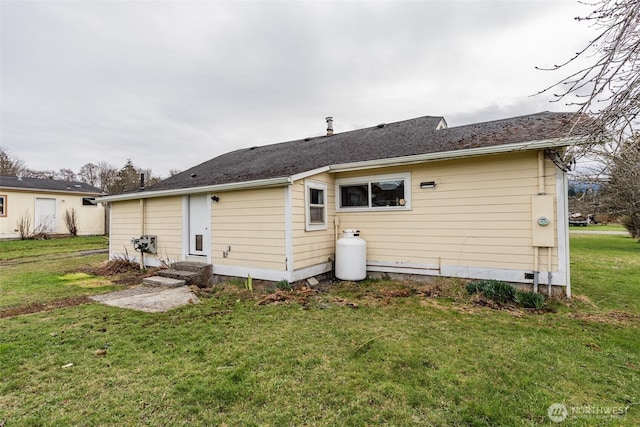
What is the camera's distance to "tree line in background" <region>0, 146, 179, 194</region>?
23203 millimetres

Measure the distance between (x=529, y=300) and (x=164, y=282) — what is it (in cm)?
701

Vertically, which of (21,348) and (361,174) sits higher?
(361,174)

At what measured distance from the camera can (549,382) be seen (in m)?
2.54

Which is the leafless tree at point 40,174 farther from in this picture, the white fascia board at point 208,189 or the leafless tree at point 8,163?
the white fascia board at point 208,189

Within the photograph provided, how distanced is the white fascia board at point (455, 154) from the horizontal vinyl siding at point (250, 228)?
1809mm

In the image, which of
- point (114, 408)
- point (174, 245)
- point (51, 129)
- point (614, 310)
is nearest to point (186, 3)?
point (174, 245)

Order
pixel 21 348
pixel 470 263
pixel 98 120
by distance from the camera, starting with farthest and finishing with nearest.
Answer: pixel 98 120, pixel 470 263, pixel 21 348

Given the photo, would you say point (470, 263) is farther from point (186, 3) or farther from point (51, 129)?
point (51, 129)

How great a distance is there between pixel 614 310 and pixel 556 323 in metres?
1.42

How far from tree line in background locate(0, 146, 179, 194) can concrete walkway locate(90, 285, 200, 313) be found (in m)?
18.4

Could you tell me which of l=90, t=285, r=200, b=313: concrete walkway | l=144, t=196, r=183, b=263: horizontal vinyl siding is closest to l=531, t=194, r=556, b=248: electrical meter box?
l=90, t=285, r=200, b=313: concrete walkway

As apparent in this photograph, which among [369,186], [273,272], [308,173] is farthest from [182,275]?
[369,186]

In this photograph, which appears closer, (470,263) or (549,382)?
(549,382)

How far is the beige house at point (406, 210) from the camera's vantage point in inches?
201
